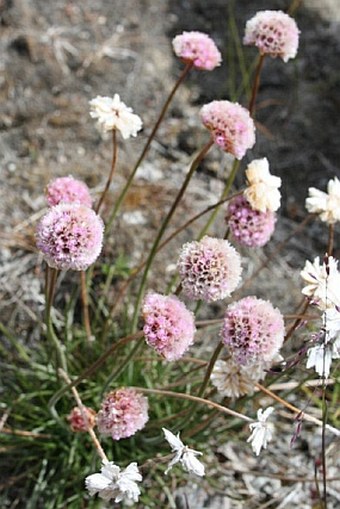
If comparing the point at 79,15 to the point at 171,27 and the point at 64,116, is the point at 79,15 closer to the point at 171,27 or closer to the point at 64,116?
the point at 171,27

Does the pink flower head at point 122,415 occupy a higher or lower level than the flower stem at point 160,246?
lower

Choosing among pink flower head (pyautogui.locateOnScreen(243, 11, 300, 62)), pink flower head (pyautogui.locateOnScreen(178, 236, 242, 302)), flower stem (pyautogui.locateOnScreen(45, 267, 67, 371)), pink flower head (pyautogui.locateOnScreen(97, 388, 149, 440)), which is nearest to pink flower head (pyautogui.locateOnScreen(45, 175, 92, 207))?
flower stem (pyautogui.locateOnScreen(45, 267, 67, 371))

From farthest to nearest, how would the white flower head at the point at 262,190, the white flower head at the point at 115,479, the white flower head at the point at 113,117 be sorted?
the white flower head at the point at 113,117 < the white flower head at the point at 262,190 < the white flower head at the point at 115,479

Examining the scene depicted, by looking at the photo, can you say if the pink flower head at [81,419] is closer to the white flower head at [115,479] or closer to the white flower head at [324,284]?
the white flower head at [115,479]

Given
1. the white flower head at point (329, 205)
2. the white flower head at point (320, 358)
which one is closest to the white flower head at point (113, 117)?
the white flower head at point (329, 205)

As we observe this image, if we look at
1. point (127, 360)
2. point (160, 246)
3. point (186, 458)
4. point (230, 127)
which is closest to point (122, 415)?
point (127, 360)

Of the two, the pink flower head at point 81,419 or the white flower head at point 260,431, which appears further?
the pink flower head at point 81,419

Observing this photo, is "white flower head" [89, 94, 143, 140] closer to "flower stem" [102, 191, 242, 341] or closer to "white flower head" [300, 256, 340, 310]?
"flower stem" [102, 191, 242, 341]
